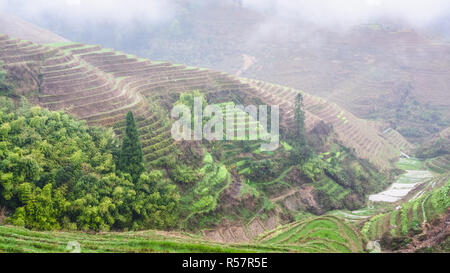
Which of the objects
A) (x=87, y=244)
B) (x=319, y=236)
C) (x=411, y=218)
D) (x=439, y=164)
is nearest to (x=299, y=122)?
(x=411, y=218)

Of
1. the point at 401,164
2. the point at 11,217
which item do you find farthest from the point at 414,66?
the point at 11,217

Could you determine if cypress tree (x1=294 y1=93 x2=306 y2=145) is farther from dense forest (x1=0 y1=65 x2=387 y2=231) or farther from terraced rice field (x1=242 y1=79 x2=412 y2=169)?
dense forest (x1=0 y1=65 x2=387 y2=231)

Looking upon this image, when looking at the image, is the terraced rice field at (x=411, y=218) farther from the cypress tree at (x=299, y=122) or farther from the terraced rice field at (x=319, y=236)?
the cypress tree at (x=299, y=122)

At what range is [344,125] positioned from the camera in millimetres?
52156

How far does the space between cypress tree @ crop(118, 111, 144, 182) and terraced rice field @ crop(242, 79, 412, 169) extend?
24829 millimetres

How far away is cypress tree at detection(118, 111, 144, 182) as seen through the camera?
21500 mm

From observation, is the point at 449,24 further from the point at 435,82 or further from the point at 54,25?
the point at 54,25

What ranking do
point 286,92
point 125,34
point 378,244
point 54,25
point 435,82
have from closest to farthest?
1. point 378,244
2. point 286,92
3. point 435,82
4. point 54,25
5. point 125,34

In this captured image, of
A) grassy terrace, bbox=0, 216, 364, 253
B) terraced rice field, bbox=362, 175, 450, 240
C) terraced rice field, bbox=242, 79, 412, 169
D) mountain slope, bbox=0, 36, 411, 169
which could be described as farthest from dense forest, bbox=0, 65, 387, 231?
terraced rice field, bbox=242, 79, 412, 169

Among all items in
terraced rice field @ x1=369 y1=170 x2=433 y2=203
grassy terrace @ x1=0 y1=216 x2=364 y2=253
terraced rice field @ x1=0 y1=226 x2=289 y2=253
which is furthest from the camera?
terraced rice field @ x1=369 y1=170 x2=433 y2=203

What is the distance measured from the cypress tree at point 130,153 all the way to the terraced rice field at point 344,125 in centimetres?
2483

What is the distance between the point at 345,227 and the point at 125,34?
128 meters

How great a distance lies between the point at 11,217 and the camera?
1527 centimetres

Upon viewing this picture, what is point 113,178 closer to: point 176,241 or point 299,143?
point 176,241
